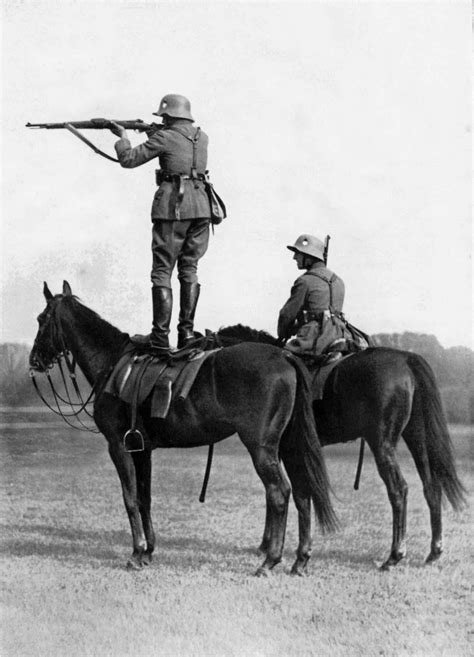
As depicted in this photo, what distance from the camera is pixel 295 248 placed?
9727mm

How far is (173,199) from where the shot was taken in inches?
352

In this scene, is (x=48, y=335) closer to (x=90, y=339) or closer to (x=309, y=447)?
(x=90, y=339)

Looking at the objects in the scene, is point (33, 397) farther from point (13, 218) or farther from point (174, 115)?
point (174, 115)

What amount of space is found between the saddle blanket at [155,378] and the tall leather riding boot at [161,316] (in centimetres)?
15

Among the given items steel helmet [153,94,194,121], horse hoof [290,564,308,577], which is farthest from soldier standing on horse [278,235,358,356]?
horse hoof [290,564,308,577]

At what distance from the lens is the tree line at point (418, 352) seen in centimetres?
1147

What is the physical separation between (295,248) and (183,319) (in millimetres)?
1477

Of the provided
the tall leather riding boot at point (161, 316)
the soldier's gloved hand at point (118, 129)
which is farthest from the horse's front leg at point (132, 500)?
the soldier's gloved hand at point (118, 129)

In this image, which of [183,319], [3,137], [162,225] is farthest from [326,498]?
[3,137]

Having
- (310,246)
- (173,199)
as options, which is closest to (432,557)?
(310,246)

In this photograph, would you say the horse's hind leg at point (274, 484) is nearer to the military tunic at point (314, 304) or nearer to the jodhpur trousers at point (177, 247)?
the military tunic at point (314, 304)

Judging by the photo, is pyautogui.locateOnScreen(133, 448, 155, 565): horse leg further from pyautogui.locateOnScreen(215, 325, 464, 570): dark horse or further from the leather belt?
the leather belt

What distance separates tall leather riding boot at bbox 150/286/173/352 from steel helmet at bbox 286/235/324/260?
1525 mm

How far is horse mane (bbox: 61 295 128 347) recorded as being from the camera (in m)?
Result: 9.55
